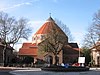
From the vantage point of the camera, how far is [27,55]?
347ft

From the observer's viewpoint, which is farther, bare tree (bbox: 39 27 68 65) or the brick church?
the brick church

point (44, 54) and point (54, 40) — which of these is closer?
point (54, 40)

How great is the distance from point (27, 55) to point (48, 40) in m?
19.7

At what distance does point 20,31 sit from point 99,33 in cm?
2263

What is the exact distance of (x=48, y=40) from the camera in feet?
291

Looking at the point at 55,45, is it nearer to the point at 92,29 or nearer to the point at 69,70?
the point at 92,29

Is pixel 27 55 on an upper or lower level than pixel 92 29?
lower

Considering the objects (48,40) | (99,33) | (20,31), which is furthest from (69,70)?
(48,40)

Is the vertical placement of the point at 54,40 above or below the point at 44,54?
above

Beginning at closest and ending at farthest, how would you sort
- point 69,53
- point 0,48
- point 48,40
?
1. point 48,40
2. point 0,48
3. point 69,53

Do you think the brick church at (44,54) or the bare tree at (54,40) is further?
the brick church at (44,54)

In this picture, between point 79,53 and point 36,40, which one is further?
point 36,40

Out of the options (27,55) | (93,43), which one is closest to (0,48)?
(27,55)

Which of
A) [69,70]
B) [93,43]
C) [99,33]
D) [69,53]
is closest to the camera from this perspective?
[69,70]
